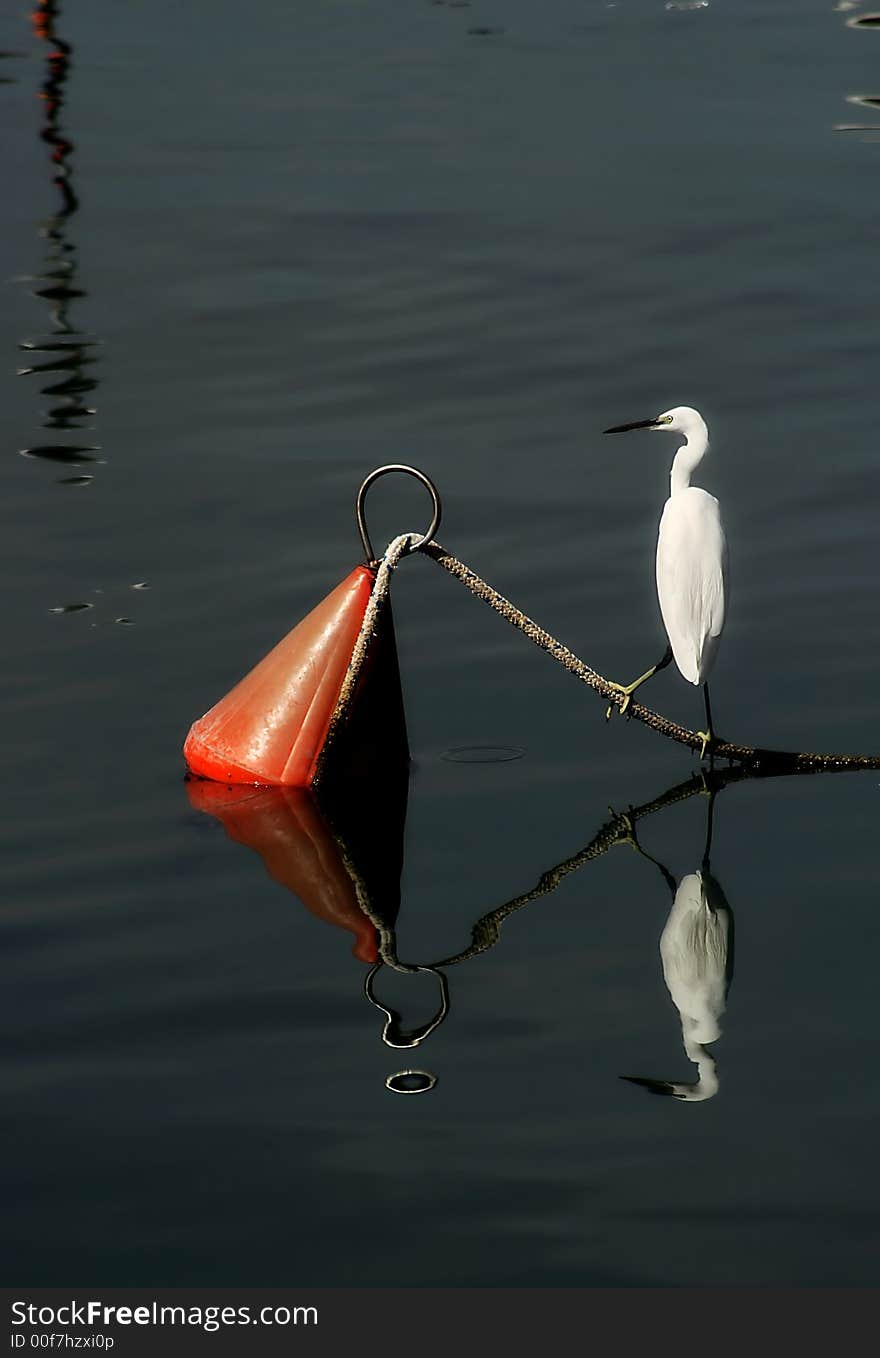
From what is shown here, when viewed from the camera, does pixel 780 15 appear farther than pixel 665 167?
Yes

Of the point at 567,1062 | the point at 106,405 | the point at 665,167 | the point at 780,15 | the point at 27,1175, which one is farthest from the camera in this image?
the point at 780,15

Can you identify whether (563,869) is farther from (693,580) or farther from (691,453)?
(691,453)

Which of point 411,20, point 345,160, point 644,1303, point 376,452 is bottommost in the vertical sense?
point 644,1303

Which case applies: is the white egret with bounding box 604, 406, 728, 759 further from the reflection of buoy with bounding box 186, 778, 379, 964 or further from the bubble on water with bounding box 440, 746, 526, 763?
the reflection of buoy with bounding box 186, 778, 379, 964

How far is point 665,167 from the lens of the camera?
15828 millimetres

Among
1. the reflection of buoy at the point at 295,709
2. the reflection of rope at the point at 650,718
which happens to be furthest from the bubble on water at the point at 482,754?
the reflection of buoy at the point at 295,709

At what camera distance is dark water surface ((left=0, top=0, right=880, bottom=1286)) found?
468 cm

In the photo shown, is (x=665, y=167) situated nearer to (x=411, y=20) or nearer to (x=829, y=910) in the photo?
(x=411, y=20)

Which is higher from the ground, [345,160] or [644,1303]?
[345,160]

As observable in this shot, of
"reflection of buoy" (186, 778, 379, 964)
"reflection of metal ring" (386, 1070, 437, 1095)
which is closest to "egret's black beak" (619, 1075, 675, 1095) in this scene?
"reflection of metal ring" (386, 1070, 437, 1095)

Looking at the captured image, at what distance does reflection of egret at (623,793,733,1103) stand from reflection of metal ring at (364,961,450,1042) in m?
0.63

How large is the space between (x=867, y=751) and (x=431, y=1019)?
7.73 feet

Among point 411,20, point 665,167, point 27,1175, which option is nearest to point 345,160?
point 665,167

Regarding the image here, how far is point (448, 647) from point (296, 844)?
5.65 ft
